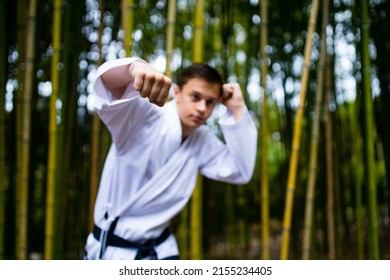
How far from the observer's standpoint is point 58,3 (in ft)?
3.90

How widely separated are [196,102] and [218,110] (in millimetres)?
1340

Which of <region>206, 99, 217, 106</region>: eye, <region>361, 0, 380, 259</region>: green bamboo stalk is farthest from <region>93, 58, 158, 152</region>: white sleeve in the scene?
<region>361, 0, 380, 259</region>: green bamboo stalk

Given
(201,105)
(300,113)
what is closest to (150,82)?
(201,105)

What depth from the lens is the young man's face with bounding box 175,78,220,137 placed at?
3.21 ft

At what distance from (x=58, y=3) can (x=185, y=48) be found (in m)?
1.36

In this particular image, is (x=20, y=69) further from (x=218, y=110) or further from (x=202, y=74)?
(x=218, y=110)

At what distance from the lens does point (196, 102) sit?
986mm

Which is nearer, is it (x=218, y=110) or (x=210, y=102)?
(x=210, y=102)

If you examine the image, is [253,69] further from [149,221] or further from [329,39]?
[149,221]

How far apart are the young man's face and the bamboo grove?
0.51 feet

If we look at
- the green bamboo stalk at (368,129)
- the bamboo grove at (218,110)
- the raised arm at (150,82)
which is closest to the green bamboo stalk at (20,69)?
the bamboo grove at (218,110)

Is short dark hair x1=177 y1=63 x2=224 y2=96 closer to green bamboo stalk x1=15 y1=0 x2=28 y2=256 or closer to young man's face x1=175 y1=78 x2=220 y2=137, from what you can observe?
young man's face x1=175 y1=78 x2=220 y2=137

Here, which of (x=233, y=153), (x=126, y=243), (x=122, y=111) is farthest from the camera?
(x=233, y=153)
